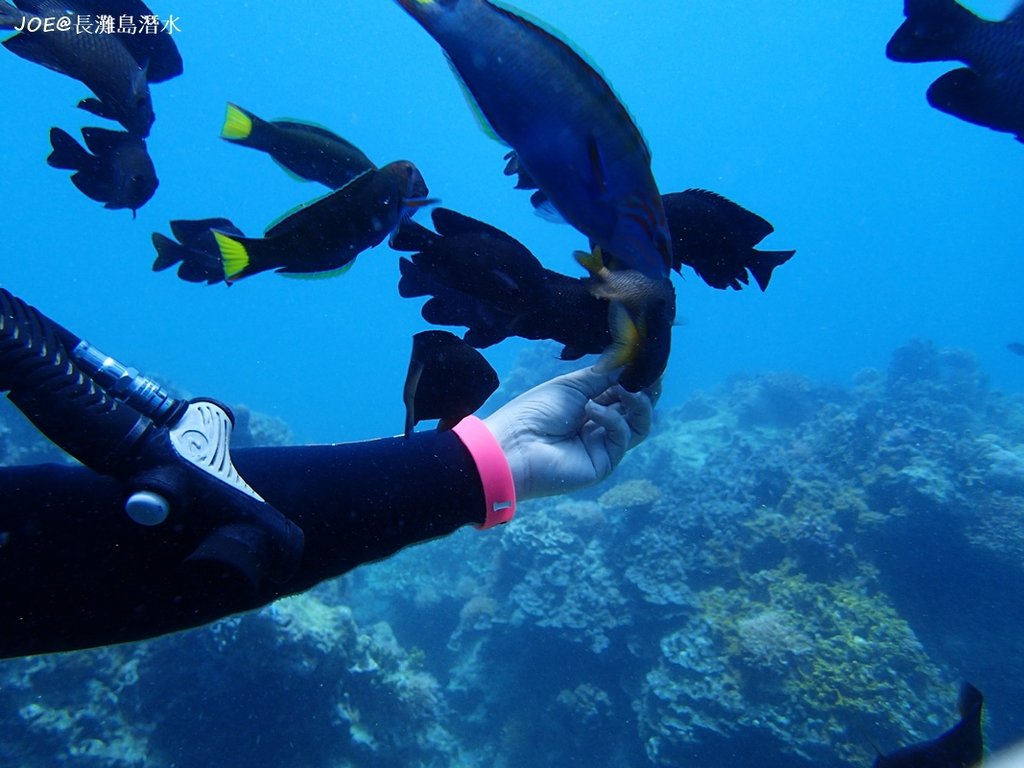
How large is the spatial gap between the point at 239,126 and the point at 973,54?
2.23m

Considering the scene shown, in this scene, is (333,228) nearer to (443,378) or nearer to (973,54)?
(443,378)

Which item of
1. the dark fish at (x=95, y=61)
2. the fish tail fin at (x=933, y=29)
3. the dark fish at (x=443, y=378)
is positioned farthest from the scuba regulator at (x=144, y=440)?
the fish tail fin at (x=933, y=29)

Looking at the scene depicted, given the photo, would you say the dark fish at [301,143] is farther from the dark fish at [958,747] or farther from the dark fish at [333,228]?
the dark fish at [958,747]

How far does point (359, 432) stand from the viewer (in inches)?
2039

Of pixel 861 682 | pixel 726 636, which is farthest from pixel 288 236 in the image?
pixel 861 682

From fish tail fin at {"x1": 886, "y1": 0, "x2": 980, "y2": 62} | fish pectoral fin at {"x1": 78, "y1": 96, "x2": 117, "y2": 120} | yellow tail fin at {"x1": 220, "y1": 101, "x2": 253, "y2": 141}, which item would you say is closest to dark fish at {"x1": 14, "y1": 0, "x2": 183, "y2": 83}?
fish pectoral fin at {"x1": 78, "y1": 96, "x2": 117, "y2": 120}

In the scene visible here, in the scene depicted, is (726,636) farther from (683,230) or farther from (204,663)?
(683,230)

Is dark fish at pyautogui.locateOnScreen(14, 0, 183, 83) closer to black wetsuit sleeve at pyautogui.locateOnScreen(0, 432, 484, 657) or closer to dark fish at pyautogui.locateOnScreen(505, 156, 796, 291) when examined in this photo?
black wetsuit sleeve at pyautogui.locateOnScreen(0, 432, 484, 657)

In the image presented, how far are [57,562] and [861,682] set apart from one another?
8.24 m

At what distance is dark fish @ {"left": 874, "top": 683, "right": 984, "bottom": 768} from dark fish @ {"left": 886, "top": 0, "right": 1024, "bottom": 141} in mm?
2694

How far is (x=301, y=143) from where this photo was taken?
178cm

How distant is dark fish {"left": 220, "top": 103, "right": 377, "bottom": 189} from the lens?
177cm

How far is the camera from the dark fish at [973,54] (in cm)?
128

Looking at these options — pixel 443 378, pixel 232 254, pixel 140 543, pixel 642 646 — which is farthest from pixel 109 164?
pixel 642 646
